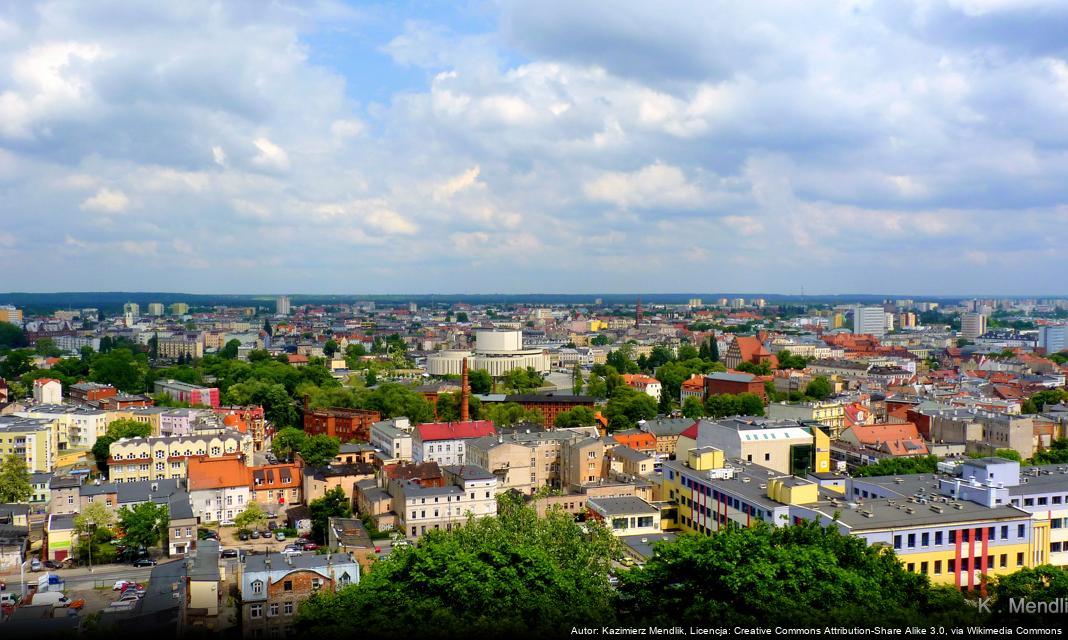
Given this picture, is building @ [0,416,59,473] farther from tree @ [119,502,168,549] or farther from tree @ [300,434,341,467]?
tree @ [119,502,168,549]

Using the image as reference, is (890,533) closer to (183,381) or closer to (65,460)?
(65,460)

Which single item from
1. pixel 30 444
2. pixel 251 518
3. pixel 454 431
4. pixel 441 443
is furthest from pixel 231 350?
pixel 251 518

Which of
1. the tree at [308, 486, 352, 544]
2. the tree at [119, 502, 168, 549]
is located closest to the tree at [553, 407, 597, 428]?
the tree at [308, 486, 352, 544]

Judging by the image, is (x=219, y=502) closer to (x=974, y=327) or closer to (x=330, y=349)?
(x=330, y=349)

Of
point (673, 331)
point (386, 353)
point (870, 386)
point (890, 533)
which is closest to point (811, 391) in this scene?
point (870, 386)

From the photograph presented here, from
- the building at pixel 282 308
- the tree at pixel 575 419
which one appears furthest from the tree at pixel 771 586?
the building at pixel 282 308

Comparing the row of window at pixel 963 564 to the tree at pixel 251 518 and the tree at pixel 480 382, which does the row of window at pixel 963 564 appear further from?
the tree at pixel 480 382
